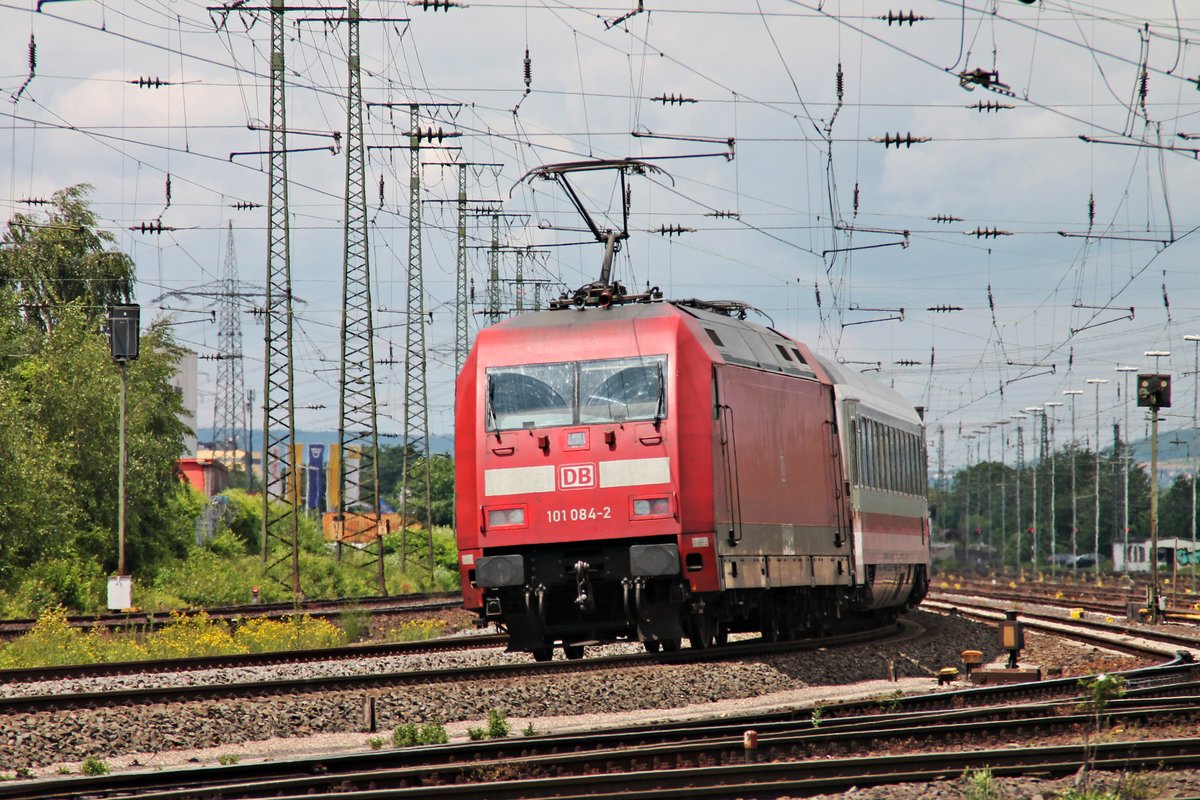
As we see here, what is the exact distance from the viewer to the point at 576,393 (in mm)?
18094

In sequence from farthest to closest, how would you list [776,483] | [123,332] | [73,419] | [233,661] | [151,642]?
1. [73,419]
2. [123,332]
3. [151,642]
4. [233,661]
5. [776,483]

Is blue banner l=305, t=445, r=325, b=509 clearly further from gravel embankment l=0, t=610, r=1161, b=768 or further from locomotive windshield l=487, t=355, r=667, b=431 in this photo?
locomotive windshield l=487, t=355, r=667, b=431

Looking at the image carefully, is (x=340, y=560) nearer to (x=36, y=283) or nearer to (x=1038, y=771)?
(x=36, y=283)

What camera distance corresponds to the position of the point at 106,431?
45.2m

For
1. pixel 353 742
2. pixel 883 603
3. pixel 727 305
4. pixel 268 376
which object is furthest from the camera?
pixel 268 376

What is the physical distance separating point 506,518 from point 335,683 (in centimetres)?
290

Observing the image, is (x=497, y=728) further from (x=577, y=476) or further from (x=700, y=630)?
(x=700, y=630)

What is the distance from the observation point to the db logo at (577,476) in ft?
58.0

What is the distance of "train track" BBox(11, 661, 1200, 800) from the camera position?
33.2ft

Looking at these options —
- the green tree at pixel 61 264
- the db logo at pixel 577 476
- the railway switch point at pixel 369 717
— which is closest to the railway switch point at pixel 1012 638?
the db logo at pixel 577 476

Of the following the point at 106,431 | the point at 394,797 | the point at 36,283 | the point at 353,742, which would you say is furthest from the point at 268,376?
the point at 394,797

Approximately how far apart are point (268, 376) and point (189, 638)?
13.7 m

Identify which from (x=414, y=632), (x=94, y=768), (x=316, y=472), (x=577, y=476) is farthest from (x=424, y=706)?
(x=316, y=472)

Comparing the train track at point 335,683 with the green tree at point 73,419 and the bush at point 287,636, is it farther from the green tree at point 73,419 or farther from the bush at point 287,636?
the green tree at point 73,419
